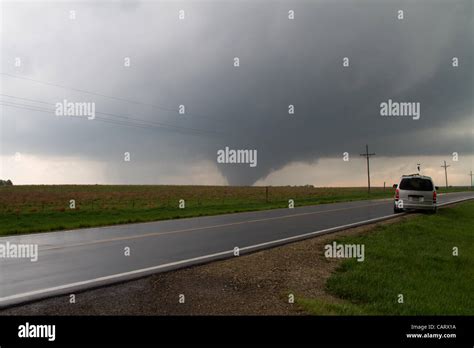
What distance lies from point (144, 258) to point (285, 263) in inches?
127

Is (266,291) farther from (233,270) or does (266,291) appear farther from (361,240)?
(361,240)

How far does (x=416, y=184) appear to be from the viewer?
20.8 meters

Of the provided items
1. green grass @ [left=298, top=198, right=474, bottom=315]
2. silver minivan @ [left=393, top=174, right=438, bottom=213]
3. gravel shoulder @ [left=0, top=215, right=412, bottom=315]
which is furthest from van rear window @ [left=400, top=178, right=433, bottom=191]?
gravel shoulder @ [left=0, top=215, right=412, bottom=315]

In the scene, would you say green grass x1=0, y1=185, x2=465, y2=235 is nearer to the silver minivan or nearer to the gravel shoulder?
the silver minivan

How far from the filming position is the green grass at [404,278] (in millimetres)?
6320

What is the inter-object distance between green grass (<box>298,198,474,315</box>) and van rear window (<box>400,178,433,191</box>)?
7273mm

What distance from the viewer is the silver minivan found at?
20.6 metres

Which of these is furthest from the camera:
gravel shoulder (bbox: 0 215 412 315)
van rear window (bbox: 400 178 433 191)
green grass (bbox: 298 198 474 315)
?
van rear window (bbox: 400 178 433 191)

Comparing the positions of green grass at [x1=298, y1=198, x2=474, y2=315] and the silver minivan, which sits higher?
the silver minivan

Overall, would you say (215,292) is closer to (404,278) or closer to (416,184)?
(404,278)

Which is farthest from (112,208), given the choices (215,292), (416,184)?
(215,292)

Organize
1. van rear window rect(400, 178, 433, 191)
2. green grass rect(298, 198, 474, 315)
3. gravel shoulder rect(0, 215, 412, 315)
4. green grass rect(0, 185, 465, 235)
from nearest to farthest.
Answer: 1. gravel shoulder rect(0, 215, 412, 315)
2. green grass rect(298, 198, 474, 315)
3. green grass rect(0, 185, 465, 235)
4. van rear window rect(400, 178, 433, 191)

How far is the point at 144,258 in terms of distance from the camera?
888 centimetres

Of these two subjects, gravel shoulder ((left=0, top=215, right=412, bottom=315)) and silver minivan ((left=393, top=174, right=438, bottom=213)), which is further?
silver minivan ((left=393, top=174, right=438, bottom=213))
